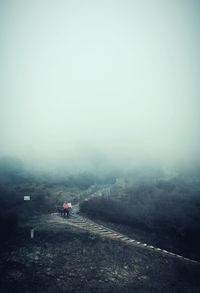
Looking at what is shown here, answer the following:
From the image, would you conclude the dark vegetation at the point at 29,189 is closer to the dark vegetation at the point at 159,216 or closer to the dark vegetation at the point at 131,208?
the dark vegetation at the point at 131,208

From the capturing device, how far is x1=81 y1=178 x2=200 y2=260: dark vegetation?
83.4 feet

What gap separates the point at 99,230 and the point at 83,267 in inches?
221

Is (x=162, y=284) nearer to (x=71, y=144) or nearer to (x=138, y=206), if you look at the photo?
(x=138, y=206)

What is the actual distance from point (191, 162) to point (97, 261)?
60532 mm

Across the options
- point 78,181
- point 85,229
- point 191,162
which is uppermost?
point 191,162

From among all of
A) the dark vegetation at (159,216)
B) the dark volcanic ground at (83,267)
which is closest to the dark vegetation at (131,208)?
the dark vegetation at (159,216)

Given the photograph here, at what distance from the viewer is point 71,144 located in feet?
262

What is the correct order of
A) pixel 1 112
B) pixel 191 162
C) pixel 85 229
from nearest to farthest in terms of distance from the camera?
pixel 85 229
pixel 191 162
pixel 1 112

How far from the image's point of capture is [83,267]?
19531 millimetres

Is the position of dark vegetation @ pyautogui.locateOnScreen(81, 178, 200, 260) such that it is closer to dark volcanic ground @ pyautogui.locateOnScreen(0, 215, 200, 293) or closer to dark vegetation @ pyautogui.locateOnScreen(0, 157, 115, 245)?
dark volcanic ground @ pyautogui.locateOnScreen(0, 215, 200, 293)

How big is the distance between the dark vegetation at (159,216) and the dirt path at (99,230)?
4.18 feet

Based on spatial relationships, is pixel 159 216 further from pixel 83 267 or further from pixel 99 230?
pixel 83 267

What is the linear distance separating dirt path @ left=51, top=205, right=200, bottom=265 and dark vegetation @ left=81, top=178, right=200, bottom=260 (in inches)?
50.2

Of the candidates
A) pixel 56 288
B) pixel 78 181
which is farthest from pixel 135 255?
pixel 78 181
